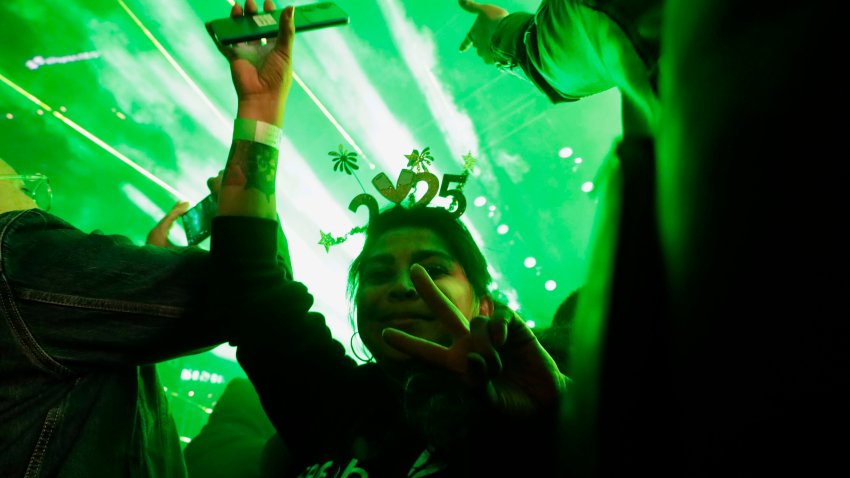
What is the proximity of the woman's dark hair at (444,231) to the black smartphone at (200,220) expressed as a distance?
0.68m

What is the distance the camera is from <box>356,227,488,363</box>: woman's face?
1.32 m

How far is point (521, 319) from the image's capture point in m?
0.72

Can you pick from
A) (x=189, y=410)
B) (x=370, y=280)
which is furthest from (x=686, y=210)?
(x=189, y=410)

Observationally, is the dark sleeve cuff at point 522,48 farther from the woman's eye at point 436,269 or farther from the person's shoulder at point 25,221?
the person's shoulder at point 25,221

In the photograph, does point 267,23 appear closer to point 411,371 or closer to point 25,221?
point 25,221

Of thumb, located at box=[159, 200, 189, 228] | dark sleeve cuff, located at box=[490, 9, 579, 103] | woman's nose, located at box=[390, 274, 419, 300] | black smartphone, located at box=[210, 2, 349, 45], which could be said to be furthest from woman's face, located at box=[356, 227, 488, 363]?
thumb, located at box=[159, 200, 189, 228]

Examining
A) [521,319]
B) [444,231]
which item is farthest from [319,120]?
[521,319]

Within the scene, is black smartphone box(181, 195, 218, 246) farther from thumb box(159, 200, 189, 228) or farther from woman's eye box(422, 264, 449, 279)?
woman's eye box(422, 264, 449, 279)

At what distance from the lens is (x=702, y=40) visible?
0.24 m

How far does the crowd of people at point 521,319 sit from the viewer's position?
20 cm

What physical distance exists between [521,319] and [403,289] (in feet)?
2.31

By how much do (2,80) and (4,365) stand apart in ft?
16.9

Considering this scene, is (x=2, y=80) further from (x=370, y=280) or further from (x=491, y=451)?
(x=491, y=451)

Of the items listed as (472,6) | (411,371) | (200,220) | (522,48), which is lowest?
(411,371)
